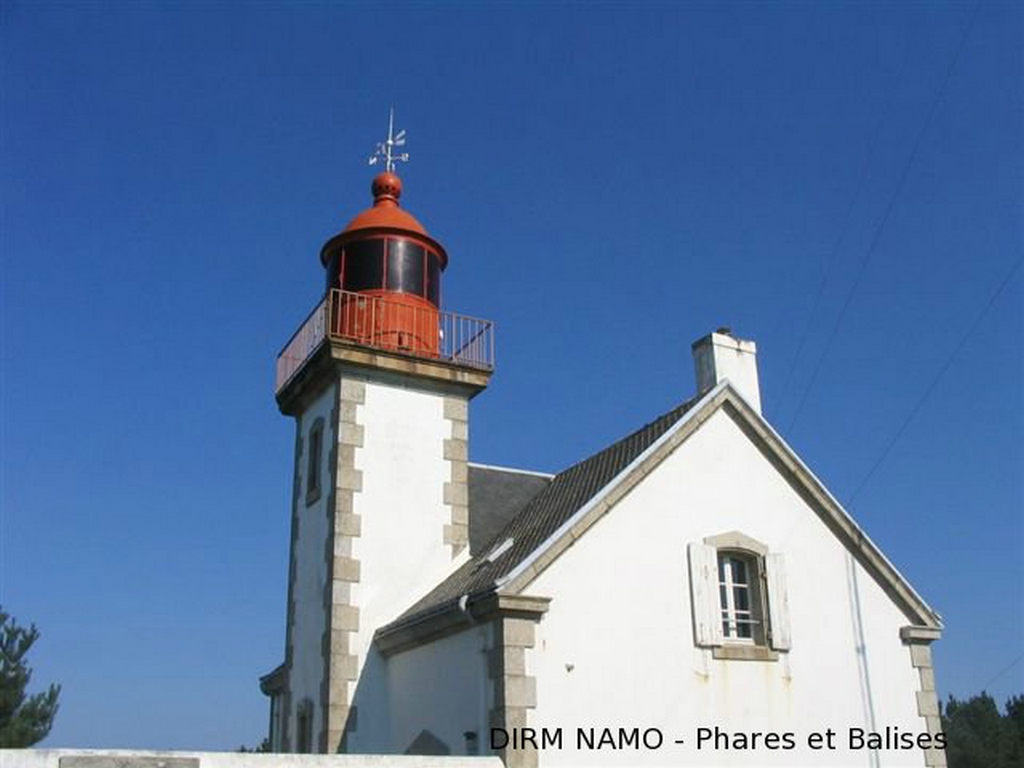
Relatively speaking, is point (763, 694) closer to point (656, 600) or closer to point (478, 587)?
point (656, 600)

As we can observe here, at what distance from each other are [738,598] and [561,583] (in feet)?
8.45

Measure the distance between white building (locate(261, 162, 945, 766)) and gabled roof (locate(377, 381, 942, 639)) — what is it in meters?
0.03

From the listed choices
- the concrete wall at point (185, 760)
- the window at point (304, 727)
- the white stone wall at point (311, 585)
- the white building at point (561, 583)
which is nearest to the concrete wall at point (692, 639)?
the white building at point (561, 583)

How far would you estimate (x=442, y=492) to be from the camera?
46.3 feet

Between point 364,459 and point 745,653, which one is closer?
point 745,653

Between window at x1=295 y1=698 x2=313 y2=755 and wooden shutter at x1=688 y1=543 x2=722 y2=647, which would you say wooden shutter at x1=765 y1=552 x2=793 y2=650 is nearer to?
wooden shutter at x1=688 y1=543 x2=722 y2=647

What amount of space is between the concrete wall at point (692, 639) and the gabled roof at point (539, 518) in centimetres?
47

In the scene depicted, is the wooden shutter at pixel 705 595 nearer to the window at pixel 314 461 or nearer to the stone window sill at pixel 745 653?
the stone window sill at pixel 745 653

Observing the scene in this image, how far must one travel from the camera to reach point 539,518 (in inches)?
510

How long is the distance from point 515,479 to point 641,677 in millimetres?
5447

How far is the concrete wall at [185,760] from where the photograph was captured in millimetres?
7695

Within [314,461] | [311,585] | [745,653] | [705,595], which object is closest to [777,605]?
[745,653]

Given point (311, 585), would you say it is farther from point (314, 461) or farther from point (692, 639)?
point (692, 639)

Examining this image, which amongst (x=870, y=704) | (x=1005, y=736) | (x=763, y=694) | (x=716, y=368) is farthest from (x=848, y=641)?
(x=1005, y=736)
